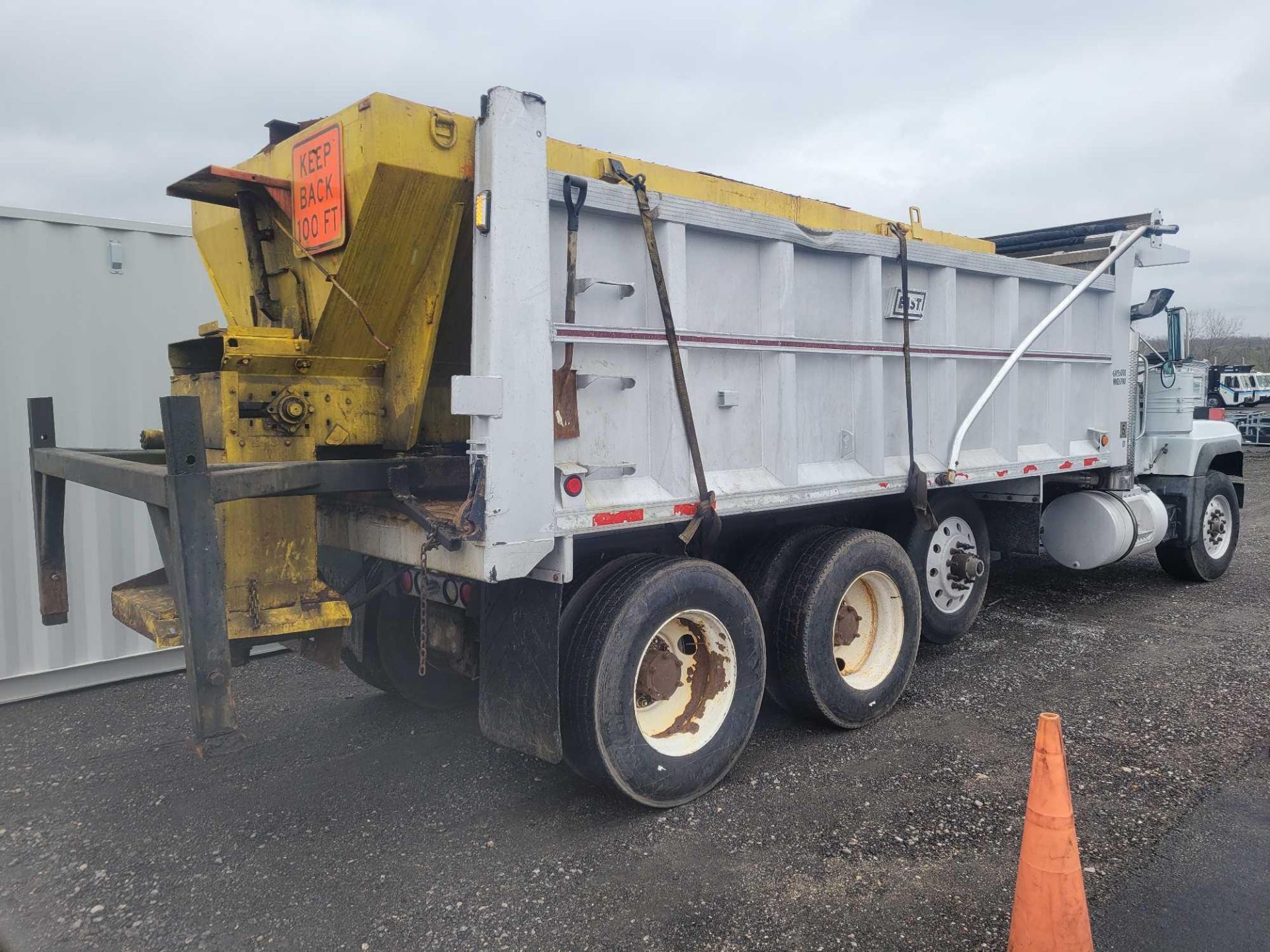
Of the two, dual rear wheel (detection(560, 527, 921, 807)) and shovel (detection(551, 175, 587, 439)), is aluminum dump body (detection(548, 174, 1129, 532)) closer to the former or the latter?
shovel (detection(551, 175, 587, 439))

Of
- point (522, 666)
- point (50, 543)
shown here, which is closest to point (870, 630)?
point (522, 666)

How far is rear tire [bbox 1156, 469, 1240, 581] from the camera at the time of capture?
8.07m

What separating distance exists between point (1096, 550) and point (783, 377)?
4061 millimetres

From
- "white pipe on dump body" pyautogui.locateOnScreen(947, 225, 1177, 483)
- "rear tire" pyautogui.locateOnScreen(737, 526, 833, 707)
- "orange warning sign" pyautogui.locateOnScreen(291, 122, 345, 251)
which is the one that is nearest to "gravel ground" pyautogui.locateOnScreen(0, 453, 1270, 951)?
"rear tire" pyautogui.locateOnScreen(737, 526, 833, 707)

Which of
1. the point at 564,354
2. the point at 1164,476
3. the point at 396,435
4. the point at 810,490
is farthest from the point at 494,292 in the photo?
the point at 1164,476

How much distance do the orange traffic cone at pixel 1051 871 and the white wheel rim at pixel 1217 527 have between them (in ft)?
21.4

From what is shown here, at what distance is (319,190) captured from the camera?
11.9ft

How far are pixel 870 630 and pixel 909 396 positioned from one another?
1304 mm

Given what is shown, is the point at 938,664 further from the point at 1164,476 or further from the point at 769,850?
the point at 1164,476

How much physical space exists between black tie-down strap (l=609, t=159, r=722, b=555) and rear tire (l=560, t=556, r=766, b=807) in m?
0.15

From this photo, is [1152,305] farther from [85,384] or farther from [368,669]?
[85,384]

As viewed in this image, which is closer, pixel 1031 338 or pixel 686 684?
pixel 686 684

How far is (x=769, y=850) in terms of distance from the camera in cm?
356

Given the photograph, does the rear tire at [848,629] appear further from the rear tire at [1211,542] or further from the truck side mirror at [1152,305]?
the rear tire at [1211,542]
